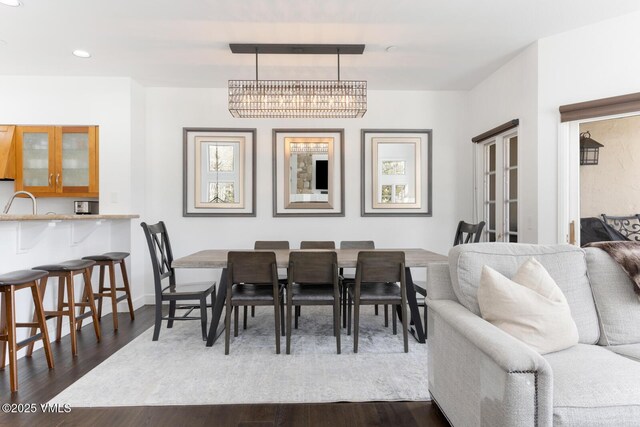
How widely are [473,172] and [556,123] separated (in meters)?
1.32

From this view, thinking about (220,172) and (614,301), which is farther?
(220,172)

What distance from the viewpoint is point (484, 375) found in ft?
4.29

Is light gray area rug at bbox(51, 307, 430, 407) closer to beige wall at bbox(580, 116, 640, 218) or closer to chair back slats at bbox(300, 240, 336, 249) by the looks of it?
chair back slats at bbox(300, 240, 336, 249)

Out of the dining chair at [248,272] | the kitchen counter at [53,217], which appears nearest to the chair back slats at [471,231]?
the dining chair at [248,272]

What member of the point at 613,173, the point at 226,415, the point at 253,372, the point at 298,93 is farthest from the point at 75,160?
the point at 613,173

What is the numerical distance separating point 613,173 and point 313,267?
277 cm

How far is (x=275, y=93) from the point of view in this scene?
3141mm

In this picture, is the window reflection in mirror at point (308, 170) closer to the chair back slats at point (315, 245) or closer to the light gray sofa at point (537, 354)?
the chair back slats at point (315, 245)

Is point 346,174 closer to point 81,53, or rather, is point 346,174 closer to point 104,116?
point 104,116

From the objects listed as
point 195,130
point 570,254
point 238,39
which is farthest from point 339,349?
point 195,130

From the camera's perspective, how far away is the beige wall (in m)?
2.88

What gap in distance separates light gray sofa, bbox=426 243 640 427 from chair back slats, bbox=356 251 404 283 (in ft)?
2.33

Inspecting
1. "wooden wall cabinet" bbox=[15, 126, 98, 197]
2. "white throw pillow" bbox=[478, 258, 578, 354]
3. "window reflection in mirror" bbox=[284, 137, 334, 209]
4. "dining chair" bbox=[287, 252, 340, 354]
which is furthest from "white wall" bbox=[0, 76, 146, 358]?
"white throw pillow" bbox=[478, 258, 578, 354]

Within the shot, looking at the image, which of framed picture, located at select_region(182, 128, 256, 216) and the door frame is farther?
framed picture, located at select_region(182, 128, 256, 216)
